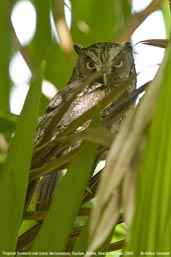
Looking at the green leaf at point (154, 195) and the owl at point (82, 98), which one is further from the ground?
the owl at point (82, 98)

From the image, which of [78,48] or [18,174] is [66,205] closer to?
[18,174]

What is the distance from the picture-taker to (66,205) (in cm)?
82

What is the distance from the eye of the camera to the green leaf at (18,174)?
2.75 feet

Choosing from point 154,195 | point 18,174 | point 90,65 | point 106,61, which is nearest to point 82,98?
point 106,61

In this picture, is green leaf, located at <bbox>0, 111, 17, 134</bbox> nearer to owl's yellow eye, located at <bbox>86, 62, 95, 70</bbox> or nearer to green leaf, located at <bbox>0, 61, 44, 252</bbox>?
green leaf, located at <bbox>0, 61, 44, 252</bbox>

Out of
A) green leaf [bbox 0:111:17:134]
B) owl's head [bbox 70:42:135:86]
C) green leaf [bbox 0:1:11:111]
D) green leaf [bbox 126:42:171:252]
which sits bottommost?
green leaf [bbox 126:42:171:252]

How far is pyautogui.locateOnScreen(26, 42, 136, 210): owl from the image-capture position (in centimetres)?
94

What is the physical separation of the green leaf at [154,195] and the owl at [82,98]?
14cm

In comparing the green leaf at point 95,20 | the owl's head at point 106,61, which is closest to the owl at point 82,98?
the owl's head at point 106,61

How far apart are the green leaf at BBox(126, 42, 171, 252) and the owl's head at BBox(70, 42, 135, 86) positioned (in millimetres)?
1458

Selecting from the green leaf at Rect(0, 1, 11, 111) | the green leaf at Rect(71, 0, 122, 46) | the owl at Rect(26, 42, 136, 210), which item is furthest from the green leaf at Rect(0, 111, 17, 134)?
the green leaf at Rect(71, 0, 122, 46)

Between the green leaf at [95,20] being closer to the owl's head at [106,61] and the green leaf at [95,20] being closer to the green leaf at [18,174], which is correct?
the owl's head at [106,61]

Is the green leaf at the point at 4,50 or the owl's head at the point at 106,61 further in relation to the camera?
the owl's head at the point at 106,61

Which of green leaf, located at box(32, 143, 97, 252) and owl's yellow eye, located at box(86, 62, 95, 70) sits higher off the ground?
owl's yellow eye, located at box(86, 62, 95, 70)
